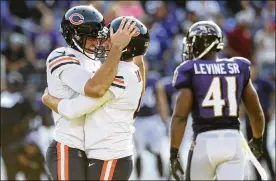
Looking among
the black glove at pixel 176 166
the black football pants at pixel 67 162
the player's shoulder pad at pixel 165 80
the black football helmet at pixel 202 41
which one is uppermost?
the black football helmet at pixel 202 41

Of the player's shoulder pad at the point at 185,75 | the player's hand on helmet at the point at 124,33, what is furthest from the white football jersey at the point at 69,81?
the player's shoulder pad at the point at 185,75

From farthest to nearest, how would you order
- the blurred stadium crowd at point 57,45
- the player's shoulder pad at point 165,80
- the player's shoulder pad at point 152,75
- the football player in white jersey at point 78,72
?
the player's shoulder pad at point 165,80
the player's shoulder pad at point 152,75
the blurred stadium crowd at point 57,45
the football player in white jersey at point 78,72

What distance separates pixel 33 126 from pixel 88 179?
521cm

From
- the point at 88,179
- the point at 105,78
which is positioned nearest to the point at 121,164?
the point at 88,179

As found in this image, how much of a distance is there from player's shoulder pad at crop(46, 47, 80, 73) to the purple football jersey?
2.66ft

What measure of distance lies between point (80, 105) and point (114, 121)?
247 mm

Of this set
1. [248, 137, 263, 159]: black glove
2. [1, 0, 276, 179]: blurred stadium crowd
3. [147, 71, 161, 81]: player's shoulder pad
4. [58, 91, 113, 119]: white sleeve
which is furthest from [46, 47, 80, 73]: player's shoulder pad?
[147, 71, 161, 81]: player's shoulder pad

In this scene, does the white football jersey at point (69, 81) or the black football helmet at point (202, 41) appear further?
the black football helmet at point (202, 41)

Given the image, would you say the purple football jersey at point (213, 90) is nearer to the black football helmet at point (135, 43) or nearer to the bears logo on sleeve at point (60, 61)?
the black football helmet at point (135, 43)

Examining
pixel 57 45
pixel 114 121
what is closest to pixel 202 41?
pixel 114 121

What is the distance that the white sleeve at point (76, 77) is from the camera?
5.55 metres

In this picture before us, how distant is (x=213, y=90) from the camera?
6.07 metres

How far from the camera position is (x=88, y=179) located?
18.5ft

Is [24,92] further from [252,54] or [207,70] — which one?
[207,70]
